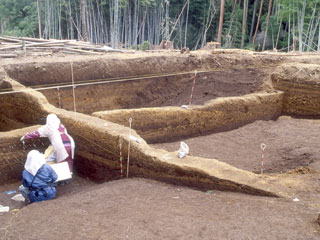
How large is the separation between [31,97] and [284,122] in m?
7.98

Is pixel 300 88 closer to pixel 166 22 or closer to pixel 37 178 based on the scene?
pixel 37 178

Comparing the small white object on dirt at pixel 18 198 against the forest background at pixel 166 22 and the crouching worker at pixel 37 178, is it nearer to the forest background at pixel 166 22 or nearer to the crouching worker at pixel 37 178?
the crouching worker at pixel 37 178

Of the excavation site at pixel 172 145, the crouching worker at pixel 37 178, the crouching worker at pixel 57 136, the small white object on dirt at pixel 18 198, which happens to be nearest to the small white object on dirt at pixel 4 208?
the excavation site at pixel 172 145

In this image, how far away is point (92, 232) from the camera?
4438mm

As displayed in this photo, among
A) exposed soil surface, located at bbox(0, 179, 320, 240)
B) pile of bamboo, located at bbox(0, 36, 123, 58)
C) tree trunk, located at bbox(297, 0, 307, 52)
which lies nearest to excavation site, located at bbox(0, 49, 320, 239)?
exposed soil surface, located at bbox(0, 179, 320, 240)

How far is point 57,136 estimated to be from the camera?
7.00 meters

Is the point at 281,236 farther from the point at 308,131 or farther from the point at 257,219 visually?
the point at 308,131

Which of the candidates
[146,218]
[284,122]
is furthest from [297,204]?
[284,122]

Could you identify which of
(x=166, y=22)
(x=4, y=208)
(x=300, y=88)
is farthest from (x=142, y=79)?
(x=166, y=22)

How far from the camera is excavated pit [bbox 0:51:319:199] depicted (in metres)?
6.14

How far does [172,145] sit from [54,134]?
382cm

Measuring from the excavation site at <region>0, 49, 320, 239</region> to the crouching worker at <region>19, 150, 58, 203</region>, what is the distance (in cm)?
41

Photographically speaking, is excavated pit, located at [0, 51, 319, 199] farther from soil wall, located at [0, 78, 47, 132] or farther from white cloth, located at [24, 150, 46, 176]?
white cloth, located at [24, 150, 46, 176]

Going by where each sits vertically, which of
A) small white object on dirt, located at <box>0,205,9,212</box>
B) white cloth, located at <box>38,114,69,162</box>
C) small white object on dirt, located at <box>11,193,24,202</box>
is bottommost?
small white object on dirt, located at <box>11,193,24,202</box>
